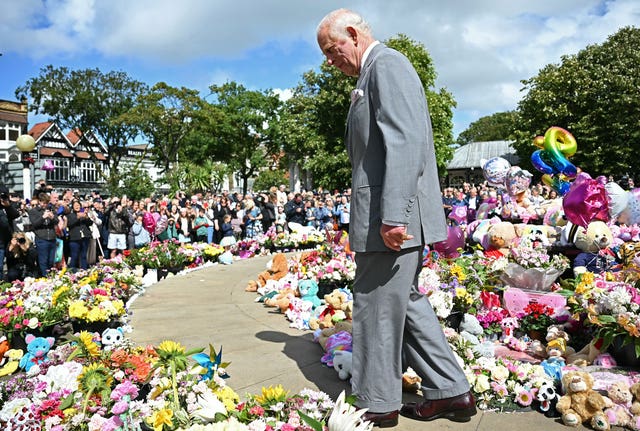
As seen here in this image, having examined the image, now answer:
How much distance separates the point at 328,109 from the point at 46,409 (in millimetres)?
30853

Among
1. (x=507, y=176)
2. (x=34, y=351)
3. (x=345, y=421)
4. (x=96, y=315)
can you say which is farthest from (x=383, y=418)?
(x=507, y=176)

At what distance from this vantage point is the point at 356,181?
2.57 m

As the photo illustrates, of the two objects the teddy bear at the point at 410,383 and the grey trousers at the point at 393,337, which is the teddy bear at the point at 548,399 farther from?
the teddy bear at the point at 410,383

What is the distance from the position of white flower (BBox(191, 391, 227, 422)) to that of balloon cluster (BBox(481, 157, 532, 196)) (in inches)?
208

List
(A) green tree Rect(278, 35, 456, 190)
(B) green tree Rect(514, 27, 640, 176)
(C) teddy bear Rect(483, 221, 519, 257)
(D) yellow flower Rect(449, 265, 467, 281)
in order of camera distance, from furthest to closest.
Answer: (A) green tree Rect(278, 35, 456, 190) < (B) green tree Rect(514, 27, 640, 176) < (C) teddy bear Rect(483, 221, 519, 257) < (D) yellow flower Rect(449, 265, 467, 281)

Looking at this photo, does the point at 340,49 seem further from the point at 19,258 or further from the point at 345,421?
the point at 19,258

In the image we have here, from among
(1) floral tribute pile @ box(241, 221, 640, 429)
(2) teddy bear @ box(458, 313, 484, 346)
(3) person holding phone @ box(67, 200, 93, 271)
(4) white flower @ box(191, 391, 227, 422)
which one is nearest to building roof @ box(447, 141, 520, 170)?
(3) person holding phone @ box(67, 200, 93, 271)

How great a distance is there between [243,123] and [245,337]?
4664 centimetres

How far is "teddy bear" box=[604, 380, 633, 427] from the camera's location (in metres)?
2.54

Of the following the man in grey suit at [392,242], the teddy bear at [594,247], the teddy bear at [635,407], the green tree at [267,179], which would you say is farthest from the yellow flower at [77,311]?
the green tree at [267,179]

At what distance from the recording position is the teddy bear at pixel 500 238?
5.40 meters

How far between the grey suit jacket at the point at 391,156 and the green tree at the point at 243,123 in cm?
4639

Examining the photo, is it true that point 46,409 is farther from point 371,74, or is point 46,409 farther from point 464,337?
point 464,337

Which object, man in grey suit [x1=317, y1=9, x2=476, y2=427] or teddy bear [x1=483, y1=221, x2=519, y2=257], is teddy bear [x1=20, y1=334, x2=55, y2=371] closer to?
man in grey suit [x1=317, y1=9, x2=476, y2=427]
